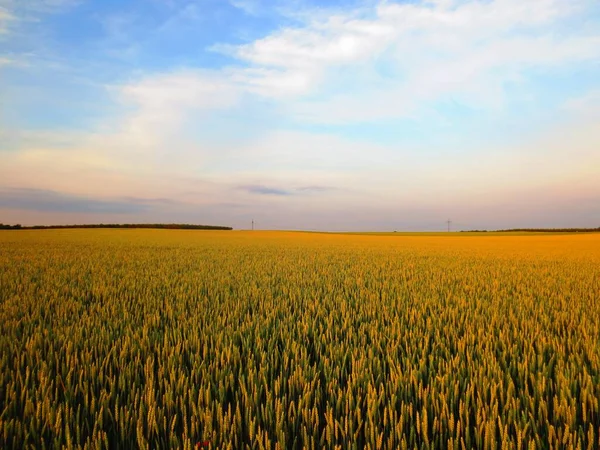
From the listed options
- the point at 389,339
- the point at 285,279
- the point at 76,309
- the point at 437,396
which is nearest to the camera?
the point at 437,396

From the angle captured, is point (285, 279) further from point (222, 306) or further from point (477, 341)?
point (477, 341)

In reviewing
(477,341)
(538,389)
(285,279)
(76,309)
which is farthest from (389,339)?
(285,279)

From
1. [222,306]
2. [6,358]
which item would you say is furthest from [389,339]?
[6,358]

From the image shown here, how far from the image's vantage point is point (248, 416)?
65.2 inches

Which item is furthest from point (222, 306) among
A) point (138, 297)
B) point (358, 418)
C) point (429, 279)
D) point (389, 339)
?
point (429, 279)

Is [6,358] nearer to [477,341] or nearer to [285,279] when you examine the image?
[477,341]

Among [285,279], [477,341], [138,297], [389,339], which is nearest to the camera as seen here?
[389,339]

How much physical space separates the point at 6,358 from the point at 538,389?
3.49 m

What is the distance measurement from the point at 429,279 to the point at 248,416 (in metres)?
6.27

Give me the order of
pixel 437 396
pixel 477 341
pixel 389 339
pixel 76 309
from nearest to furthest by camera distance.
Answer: pixel 437 396, pixel 389 339, pixel 477 341, pixel 76 309

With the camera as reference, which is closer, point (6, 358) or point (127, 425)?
point (127, 425)

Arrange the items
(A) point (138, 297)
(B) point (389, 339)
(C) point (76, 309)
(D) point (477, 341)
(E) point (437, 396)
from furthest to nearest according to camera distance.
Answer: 1. (A) point (138, 297)
2. (C) point (76, 309)
3. (D) point (477, 341)
4. (B) point (389, 339)
5. (E) point (437, 396)

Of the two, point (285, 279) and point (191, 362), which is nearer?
point (191, 362)

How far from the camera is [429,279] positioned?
7230mm
